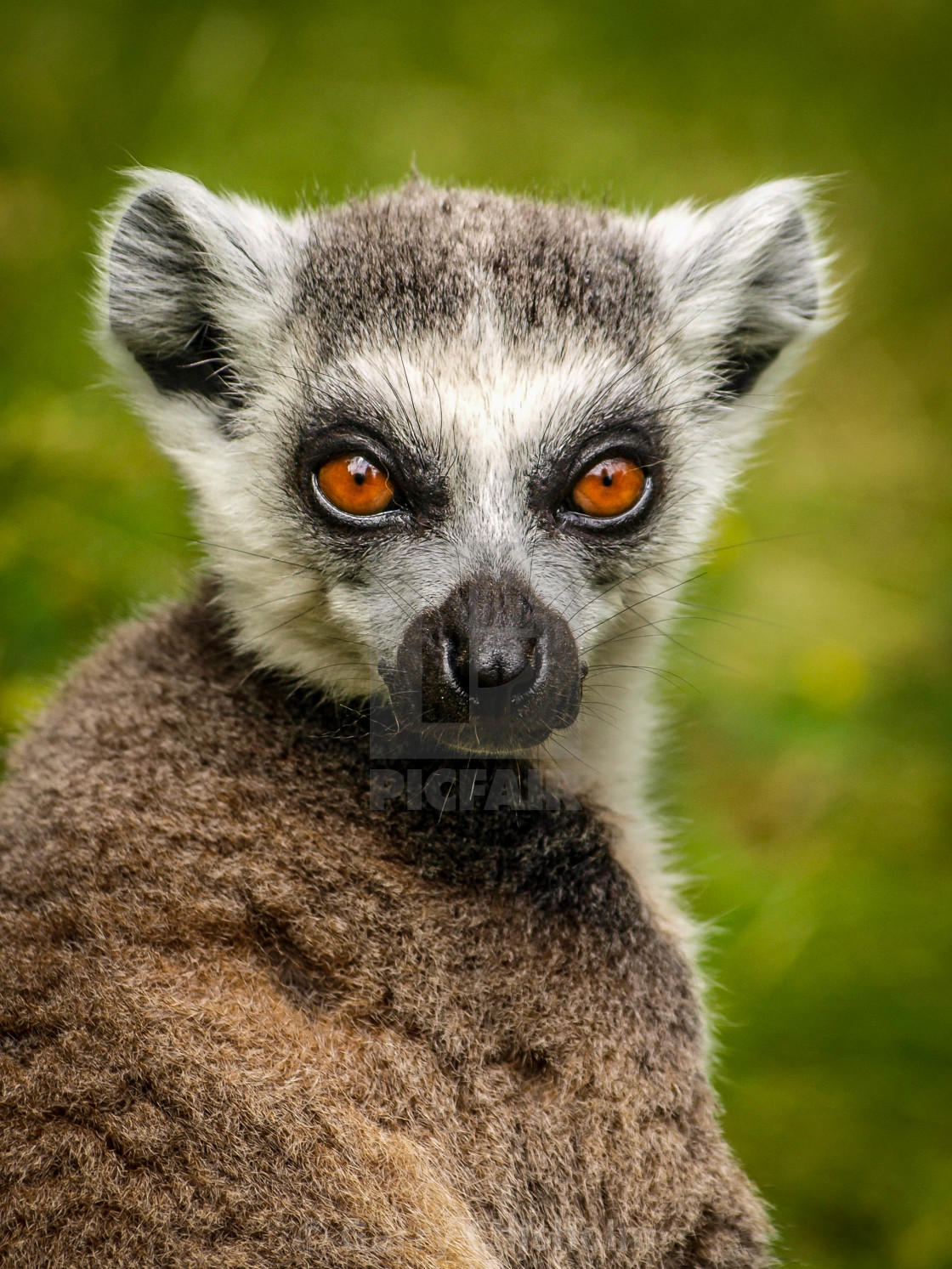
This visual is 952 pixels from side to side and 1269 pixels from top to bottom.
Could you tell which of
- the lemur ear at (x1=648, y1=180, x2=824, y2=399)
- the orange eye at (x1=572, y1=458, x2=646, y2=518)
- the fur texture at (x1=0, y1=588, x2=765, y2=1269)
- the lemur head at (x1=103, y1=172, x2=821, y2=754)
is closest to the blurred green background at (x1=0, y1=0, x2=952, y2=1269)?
the lemur ear at (x1=648, y1=180, x2=824, y2=399)

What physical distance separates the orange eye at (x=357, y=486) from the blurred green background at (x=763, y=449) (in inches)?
27.1

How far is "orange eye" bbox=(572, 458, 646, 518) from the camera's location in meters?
2.84

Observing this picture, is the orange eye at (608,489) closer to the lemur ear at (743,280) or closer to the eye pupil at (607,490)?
the eye pupil at (607,490)

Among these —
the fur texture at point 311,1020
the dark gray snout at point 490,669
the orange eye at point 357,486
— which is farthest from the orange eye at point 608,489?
the fur texture at point 311,1020

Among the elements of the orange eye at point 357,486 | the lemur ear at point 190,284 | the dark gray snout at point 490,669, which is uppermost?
the lemur ear at point 190,284

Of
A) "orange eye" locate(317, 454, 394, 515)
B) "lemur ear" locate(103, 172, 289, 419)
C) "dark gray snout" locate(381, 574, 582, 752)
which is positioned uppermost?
"lemur ear" locate(103, 172, 289, 419)

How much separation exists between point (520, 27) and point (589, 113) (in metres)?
0.72

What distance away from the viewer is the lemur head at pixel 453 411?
2.66 meters

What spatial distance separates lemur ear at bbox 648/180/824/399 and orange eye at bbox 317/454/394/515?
998 mm

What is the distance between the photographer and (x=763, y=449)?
11.7ft

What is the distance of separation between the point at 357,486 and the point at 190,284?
0.80m

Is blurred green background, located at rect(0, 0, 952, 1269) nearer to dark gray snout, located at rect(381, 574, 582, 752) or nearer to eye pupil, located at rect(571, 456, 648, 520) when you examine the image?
eye pupil, located at rect(571, 456, 648, 520)

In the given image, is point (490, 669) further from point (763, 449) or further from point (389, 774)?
point (763, 449)

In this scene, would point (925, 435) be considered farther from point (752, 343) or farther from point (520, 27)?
point (752, 343)
